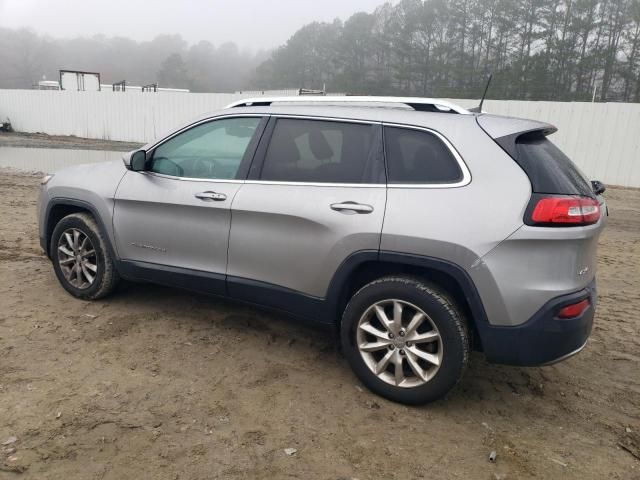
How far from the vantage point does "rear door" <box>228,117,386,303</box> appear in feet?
10.3

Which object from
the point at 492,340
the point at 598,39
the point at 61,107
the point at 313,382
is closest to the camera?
the point at 492,340

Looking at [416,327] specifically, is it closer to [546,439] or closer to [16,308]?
[546,439]

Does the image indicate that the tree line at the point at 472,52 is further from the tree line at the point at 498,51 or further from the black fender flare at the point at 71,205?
the black fender flare at the point at 71,205

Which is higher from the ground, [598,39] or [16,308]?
[598,39]

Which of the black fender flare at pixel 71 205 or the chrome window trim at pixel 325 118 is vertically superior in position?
the chrome window trim at pixel 325 118

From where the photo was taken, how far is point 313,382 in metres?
3.38

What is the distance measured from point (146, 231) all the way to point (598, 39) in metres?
36.7

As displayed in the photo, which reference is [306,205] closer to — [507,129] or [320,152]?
[320,152]

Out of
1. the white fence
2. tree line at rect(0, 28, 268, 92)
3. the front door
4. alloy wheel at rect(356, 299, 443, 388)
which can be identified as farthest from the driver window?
tree line at rect(0, 28, 268, 92)

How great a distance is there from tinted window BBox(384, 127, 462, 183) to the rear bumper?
834 millimetres

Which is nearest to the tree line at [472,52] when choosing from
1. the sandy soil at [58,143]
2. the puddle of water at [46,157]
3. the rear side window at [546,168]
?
the sandy soil at [58,143]

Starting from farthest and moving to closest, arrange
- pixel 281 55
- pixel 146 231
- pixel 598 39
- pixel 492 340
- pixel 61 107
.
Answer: pixel 281 55
pixel 598 39
pixel 61 107
pixel 146 231
pixel 492 340

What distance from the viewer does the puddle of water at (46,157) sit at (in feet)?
46.3

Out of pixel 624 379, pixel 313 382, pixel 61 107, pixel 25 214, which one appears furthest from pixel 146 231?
pixel 61 107
